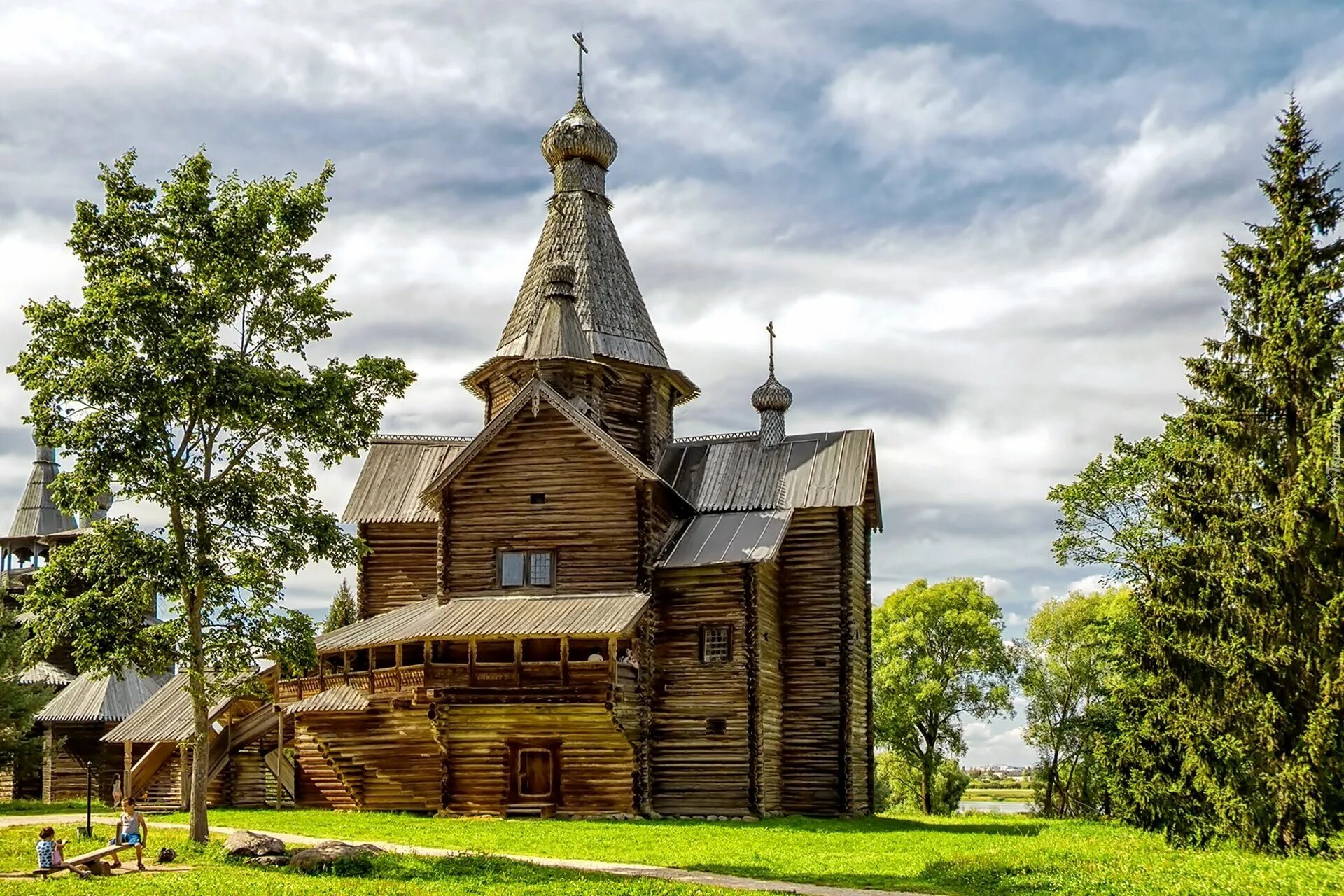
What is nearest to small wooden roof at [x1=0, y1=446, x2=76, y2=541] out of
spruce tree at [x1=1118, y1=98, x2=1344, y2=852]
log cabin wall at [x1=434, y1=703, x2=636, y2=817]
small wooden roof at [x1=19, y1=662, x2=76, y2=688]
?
small wooden roof at [x1=19, y1=662, x2=76, y2=688]

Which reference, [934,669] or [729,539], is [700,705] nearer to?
[729,539]

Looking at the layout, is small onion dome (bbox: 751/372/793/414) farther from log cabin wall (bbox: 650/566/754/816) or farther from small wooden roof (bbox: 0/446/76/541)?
small wooden roof (bbox: 0/446/76/541)

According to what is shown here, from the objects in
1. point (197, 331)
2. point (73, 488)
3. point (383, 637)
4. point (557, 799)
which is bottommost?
point (557, 799)

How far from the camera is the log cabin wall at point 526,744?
3120cm

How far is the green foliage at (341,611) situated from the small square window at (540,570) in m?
26.3

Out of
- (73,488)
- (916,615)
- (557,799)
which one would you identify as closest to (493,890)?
(73,488)

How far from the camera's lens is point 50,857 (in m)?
19.2

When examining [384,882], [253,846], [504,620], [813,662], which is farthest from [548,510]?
[384,882]

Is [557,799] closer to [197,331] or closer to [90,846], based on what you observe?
[90,846]

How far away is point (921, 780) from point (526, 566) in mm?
28043

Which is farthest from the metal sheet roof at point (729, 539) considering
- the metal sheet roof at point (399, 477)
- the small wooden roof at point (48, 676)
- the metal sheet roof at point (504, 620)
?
the small wooden roof at point (48, 676)

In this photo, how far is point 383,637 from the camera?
31719 millimetres

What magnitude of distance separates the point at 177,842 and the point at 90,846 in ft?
7.74

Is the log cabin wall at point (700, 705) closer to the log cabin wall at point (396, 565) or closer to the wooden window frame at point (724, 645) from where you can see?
the wooden window frame at point (724, 645)
